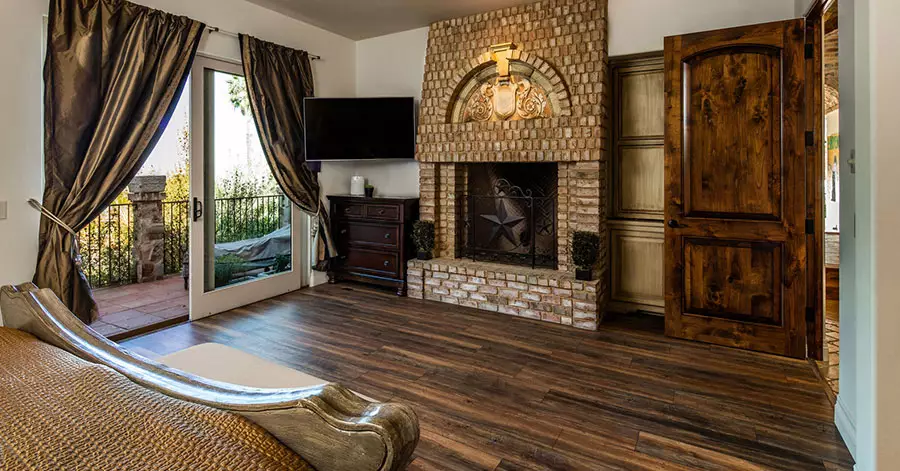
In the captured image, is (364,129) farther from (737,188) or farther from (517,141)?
(737,188)

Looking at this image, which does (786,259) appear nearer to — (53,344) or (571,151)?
(571,151)

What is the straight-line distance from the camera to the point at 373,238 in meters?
5.15

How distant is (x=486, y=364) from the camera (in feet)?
10.4

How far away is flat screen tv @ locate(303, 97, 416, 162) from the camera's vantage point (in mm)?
4922

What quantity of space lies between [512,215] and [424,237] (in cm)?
90

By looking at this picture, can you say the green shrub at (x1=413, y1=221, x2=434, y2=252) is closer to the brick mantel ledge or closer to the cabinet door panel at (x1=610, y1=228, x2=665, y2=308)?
the brick mantel ledge

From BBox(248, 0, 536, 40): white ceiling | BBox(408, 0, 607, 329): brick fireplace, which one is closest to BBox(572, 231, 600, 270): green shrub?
BBox(408, 0, 607, 329): brick fireplace

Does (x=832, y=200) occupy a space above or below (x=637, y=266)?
above

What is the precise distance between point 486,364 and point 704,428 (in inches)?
51.0

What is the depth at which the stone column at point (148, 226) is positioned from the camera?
224 inches

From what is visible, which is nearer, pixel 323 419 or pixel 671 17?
pixel 323 419

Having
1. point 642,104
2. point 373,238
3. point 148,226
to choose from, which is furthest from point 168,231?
point 642,104

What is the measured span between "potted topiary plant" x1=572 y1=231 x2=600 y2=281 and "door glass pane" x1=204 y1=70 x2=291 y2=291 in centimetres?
294

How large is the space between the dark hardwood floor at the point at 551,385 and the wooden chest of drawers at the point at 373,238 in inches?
29.1
